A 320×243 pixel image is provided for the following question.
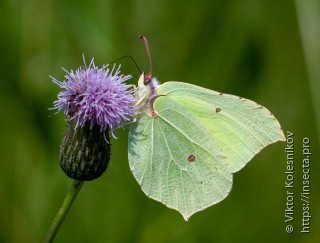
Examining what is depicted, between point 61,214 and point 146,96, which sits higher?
point 146,96

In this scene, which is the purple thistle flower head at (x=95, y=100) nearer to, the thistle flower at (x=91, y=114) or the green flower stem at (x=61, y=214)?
the thistle flower at (x=91, y=114)

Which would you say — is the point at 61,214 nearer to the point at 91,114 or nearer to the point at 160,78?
the point at 91,114

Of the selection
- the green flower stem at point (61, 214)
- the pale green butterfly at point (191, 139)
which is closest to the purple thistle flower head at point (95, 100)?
the pale green butterfly at point (191, 139)

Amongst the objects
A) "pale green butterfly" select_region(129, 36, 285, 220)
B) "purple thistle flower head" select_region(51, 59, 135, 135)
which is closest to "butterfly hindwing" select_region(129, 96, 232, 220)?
"pale green butterfly" select_region(129, 36, 285, 220)

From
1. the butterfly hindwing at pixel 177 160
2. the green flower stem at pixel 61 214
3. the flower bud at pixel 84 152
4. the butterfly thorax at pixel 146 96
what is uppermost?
the butterfly thorax at pixel 146 96

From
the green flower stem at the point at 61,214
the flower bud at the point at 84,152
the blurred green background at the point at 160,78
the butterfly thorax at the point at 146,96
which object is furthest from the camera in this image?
the blurred green background at the point at 160,78

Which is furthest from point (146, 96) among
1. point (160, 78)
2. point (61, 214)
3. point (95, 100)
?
point (160, 78)

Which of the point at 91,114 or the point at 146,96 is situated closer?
the point at 91,114

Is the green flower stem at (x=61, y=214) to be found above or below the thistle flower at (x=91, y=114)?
below
